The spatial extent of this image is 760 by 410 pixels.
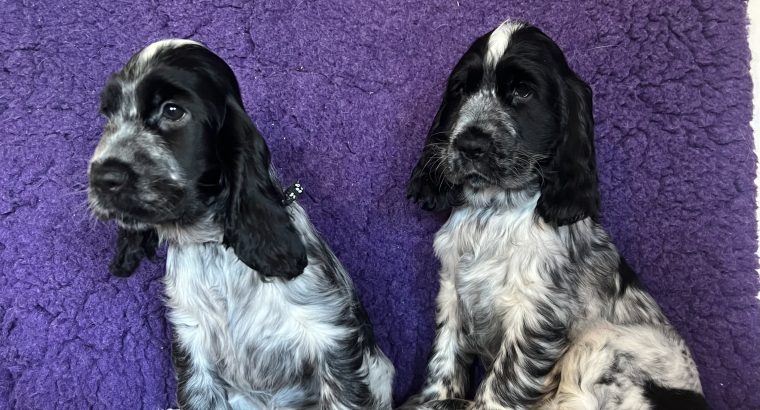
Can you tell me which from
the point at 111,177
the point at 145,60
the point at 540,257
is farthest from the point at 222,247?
the point at 540,257

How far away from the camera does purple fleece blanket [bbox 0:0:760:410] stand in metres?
2.96

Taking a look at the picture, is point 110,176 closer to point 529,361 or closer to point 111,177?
point 111,177

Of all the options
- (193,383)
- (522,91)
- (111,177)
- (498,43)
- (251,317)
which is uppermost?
(498,43)

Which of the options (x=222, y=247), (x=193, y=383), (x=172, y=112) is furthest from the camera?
(x=193, y=383)

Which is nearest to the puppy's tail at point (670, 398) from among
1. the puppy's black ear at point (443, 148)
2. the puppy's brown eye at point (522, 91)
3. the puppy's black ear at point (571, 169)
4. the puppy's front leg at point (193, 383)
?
the puppy's black ear at point (571, 169)

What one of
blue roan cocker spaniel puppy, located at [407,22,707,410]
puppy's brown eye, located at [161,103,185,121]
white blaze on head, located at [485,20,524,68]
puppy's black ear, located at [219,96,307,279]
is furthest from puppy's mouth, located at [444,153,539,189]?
puppy's brown eye, located at [161,103,185,121]

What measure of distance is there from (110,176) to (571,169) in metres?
1.57

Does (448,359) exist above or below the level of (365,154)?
below

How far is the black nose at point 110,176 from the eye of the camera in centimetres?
218

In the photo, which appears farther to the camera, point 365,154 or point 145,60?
point 365,154

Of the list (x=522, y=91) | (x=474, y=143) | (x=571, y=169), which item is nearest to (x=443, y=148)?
(x=474, y=143)

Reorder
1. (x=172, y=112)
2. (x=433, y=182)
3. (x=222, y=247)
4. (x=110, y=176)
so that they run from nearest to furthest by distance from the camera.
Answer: (x=110, y=176)
(x=172, y=112)
(x=222, y=247)
(x=433, y=182)

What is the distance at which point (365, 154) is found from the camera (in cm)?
322

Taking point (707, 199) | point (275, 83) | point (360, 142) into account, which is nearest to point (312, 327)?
point (360, 142)
